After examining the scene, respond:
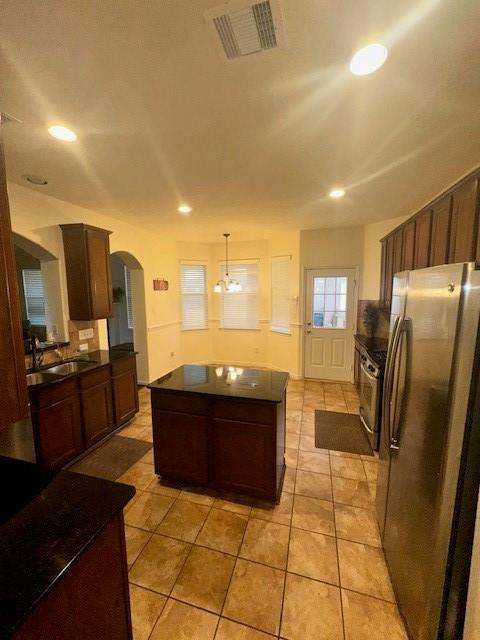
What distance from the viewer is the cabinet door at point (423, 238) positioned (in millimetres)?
2543

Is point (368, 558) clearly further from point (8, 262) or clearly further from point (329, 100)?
point (329, 100)

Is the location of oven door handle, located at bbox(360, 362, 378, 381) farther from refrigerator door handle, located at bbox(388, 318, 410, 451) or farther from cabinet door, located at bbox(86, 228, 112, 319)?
cabinet door, located at bbox(86, 228, 112, 319)

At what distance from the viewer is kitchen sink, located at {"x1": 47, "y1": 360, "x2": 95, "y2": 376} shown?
9.20 feet

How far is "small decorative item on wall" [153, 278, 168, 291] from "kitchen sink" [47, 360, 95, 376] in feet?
6.94

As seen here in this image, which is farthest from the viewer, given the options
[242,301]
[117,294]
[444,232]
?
[242,301]

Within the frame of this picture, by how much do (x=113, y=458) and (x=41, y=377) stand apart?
1078mm

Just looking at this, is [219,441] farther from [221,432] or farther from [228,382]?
[228,382]

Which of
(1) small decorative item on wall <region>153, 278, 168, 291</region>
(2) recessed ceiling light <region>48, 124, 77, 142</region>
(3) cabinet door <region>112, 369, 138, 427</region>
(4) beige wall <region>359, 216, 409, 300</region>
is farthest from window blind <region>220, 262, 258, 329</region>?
Result: (2) recessed ceiling light <region>48, 124, 77, 142</region>

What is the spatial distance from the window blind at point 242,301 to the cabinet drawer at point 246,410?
385 cm

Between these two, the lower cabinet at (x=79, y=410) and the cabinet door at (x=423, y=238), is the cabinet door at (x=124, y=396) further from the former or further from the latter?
the cabinet door at (x=423, y=238)

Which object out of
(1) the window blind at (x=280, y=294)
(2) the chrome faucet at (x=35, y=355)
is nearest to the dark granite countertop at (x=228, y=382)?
(2) the chrome faucet at (x=35, y=355)

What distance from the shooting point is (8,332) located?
1.03 meters

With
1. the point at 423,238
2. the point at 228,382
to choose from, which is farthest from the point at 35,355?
the point at 423,238

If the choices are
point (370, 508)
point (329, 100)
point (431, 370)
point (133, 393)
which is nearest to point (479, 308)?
point (431, 370)
